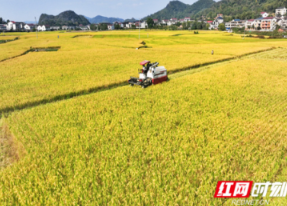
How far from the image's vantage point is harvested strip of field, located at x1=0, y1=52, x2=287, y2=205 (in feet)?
16.7

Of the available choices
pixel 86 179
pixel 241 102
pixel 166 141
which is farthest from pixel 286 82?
pixel 86 179

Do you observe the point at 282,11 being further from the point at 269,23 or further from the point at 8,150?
the point at 8,150

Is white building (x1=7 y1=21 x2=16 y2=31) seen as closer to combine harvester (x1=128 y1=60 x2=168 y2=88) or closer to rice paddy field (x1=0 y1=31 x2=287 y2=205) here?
rice paddy field (x1=0 y1=31 x2=287 y2=205)

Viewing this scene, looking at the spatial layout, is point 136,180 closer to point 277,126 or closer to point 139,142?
point 139,142

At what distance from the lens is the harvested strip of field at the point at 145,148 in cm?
509

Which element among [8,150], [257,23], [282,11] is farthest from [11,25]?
[282,11]

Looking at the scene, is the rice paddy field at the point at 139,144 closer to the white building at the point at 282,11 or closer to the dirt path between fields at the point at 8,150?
the dirt path between fields at the point at 8,150

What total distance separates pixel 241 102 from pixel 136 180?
31.1 feet

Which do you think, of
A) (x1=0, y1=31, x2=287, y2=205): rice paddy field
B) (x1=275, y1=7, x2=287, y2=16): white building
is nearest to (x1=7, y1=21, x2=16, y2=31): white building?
(x1=0, y1=31, x2=287, y2=205): rice paddy field

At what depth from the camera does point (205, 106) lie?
36.9ft

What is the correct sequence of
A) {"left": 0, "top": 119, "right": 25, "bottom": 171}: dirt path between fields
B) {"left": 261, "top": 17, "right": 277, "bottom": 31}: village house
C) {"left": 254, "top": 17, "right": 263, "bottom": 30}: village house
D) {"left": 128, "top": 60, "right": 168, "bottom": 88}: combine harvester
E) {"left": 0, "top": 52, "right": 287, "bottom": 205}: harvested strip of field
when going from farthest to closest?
{"left": 254, "top": 17, "right": 263, "bottom": 30}: village house, {"left": 261, "top": 17, "right": 277, "bottom": 31}: village house, {"left": 128, "top": 60, "right": 168, "bottom": 88}: combine harvester, {"left": 0, "top": 119, "right": 25, "bottom": 171}: dirt path between fields, {"left": 0, "top": 52, "right": 287, "bottom": 205}: harvested strip of field

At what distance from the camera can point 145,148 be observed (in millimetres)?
7066

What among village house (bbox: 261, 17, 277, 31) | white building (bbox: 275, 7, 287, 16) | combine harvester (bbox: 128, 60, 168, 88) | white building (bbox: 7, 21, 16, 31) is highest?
white building (bbox: 275, 7, 287, 16)

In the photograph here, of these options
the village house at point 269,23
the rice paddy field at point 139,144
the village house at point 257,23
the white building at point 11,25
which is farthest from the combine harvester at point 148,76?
the white building at point 11,25
